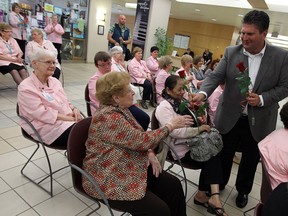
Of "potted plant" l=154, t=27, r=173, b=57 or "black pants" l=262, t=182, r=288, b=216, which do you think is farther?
"potted plant" l=154, t=27, r=173, b=57

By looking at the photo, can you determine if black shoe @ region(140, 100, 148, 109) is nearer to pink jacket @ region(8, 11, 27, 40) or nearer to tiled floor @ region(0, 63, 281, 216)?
tiled floor @ region(0, 63, 281, 216)

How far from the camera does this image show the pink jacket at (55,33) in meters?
6.27

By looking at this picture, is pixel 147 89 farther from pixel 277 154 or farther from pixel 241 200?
pixel 277 154

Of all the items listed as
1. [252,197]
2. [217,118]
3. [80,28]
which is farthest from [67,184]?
[80,28]

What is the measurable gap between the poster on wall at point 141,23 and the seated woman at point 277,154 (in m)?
6.69

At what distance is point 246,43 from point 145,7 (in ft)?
21.1

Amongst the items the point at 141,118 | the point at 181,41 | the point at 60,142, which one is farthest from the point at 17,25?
the point at 181,41

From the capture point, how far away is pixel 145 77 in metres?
5.30

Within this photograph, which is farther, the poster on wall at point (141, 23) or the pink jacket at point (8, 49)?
the poster on wall at point (141, 23)

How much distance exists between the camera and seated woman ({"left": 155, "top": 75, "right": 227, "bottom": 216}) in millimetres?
1909

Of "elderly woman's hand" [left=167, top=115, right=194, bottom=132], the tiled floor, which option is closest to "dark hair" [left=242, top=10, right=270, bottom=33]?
"elderly woman's hand" [left=167, top=115, right=194, bottom=132]

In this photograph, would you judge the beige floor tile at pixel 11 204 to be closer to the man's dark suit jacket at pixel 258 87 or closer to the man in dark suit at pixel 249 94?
the man in dark suit at pixel 249 94

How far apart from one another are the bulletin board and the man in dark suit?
586 inches

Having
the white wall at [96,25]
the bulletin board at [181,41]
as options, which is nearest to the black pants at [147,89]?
the white wall at [96,25]
